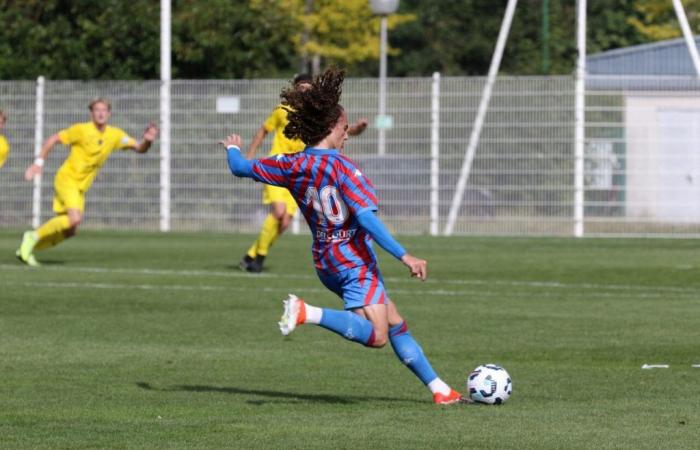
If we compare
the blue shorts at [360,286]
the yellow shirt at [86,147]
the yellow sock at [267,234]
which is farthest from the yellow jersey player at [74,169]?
the blue shorts at [360,286]

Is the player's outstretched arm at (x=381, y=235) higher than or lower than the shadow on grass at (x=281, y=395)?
higher

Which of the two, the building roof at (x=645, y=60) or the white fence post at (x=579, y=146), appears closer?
the white fence post at (x=579, y=146)

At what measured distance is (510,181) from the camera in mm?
27672

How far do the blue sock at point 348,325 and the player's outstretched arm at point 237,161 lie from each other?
988 mm

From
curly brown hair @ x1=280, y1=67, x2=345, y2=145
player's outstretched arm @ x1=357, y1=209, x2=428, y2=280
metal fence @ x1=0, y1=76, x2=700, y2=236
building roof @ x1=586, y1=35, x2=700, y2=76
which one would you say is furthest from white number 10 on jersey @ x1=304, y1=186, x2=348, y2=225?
building roof @ x1=586, y1=35, x2=700, y2=76

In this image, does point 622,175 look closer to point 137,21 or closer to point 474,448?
point 137,21

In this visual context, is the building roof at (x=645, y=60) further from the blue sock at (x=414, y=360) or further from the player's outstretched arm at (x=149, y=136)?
the blue sock at (x=414, y=360)

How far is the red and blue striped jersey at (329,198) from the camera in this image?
8.78 meters

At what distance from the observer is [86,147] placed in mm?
20125

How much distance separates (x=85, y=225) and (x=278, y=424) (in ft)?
72.9

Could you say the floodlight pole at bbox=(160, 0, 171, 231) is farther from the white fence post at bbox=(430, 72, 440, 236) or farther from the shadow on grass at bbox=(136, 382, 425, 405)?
the shadow on grass at bbox=(136, 382, 425, 405)

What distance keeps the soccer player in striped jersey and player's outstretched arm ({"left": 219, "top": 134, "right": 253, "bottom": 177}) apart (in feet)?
0.55

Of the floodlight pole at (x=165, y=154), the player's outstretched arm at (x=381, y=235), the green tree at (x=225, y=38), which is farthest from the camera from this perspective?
the green tree at (x=225, y=38)

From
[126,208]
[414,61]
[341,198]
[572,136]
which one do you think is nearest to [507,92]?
[572,136]
